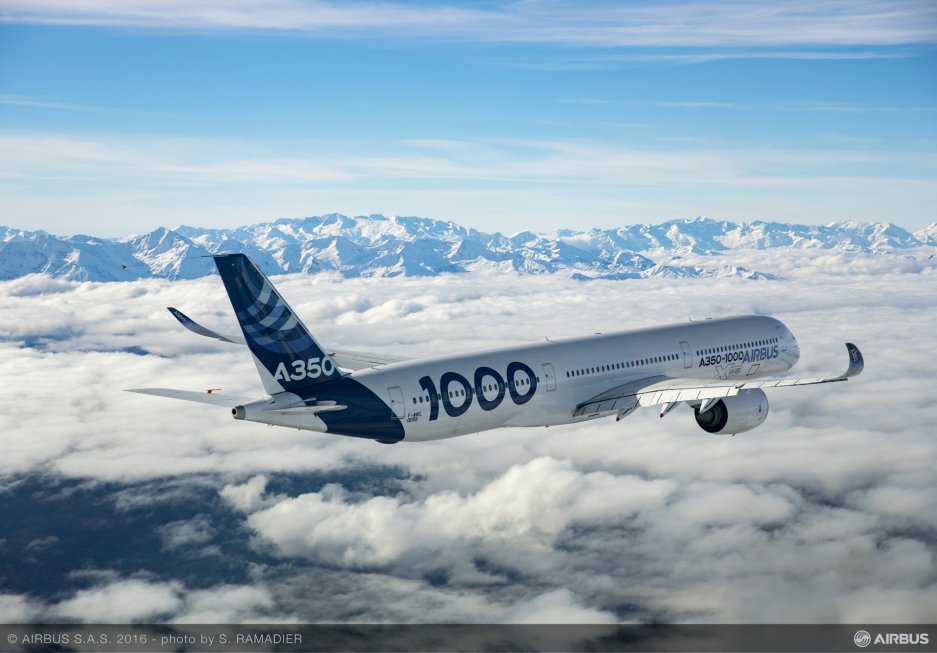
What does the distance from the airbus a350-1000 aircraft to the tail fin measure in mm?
56

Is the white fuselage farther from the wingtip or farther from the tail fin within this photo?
the wingtip

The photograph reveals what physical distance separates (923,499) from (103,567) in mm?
134186

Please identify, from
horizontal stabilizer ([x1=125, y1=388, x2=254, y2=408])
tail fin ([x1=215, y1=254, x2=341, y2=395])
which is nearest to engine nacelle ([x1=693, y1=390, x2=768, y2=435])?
tail fin ([x1=215, y1=254, x2=341, y2=395])

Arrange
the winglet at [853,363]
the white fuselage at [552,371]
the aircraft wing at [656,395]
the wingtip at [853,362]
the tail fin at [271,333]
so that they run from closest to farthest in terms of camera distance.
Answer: the tail fin at [271,333]
the winglet at [853,363]
the wingtip at [853,362]
the white fuselage at [552,371]
the aircraft wing at [656,395]

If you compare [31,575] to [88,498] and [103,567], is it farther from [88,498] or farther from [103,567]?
[88,498]

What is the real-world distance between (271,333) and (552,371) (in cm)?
1946

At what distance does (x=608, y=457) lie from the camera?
423 feet

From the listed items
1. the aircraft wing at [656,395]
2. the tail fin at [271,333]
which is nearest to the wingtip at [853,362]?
the aircraft wing at [656,395]

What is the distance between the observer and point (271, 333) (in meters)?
40.8

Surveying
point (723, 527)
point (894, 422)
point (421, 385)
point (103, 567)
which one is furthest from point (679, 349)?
point (103, 567)

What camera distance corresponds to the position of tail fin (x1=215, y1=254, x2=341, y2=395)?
38.5 m

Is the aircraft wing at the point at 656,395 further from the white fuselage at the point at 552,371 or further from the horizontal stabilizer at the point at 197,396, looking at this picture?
the horizontal stabilizer at the point at 197,396

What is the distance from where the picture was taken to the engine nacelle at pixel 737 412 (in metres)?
52.7

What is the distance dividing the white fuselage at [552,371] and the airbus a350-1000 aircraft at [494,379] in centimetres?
8
